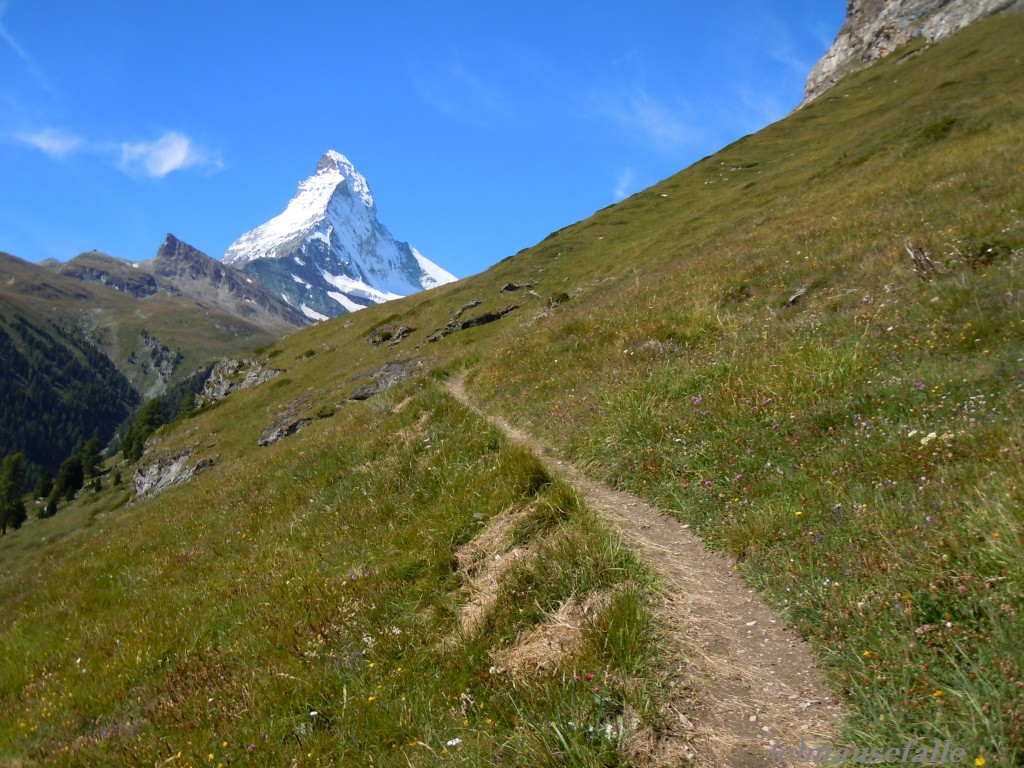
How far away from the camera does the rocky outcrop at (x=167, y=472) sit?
47.2m

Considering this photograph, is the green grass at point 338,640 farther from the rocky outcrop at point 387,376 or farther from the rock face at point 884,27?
the rock face at point 884,27

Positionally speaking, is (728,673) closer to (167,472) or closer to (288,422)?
(288,422)

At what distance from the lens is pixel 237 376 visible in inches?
3263

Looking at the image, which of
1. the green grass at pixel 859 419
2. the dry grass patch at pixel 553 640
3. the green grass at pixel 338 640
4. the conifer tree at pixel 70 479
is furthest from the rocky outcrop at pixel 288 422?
the conifer tree at pixel 70 479

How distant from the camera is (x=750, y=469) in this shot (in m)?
7.43

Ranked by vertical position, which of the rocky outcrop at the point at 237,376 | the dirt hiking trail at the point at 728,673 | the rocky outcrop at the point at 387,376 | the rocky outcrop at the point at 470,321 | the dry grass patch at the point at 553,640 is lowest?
the dirt hiking trail at the point at 728,673

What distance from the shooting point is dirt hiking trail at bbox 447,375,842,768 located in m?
3.81

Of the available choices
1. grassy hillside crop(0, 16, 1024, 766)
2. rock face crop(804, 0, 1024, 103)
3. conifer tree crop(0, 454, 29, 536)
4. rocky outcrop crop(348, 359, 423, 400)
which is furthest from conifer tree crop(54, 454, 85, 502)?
rock face crop(804, 0, 1024, 103)

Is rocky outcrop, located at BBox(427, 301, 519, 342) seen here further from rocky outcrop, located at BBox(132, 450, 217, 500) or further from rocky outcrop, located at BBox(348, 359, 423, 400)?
rocky outcrop, located at BBox(132, 450, 217, 500)

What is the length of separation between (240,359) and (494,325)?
207ft

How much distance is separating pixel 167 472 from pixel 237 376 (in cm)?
3170

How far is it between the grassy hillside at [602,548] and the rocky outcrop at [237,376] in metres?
59.4

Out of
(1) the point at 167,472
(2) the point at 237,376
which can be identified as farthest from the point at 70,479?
(1) the point at 167,472

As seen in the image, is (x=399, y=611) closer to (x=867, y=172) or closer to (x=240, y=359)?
(x=867, y=172)
